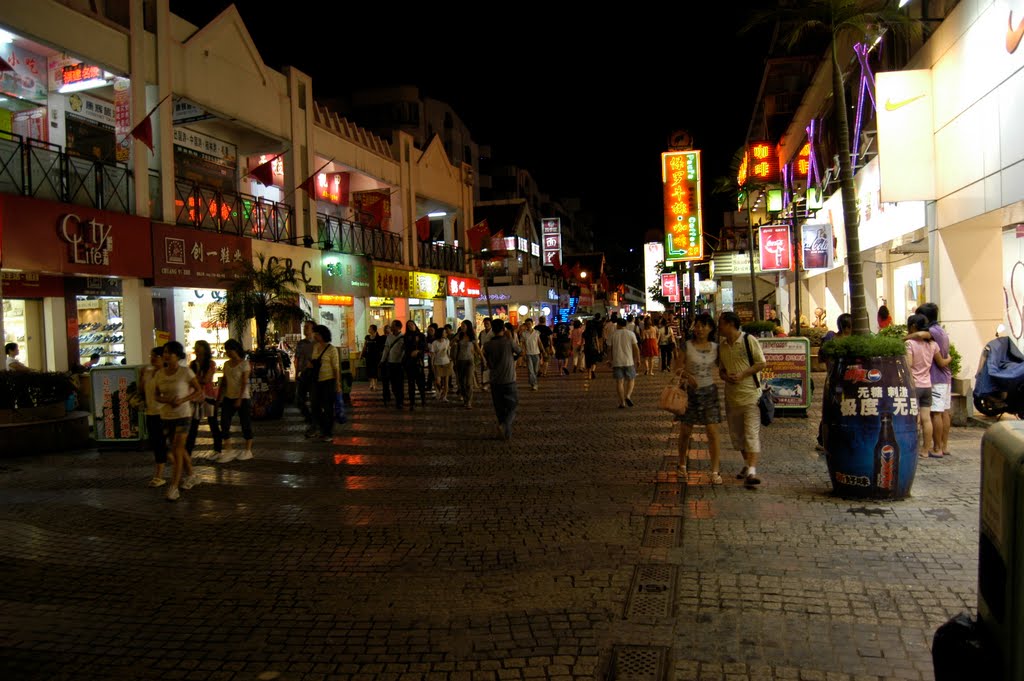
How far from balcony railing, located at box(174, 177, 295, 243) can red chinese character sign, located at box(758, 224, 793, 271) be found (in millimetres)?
14109

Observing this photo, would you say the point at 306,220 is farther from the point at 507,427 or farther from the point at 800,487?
the point at 800,487

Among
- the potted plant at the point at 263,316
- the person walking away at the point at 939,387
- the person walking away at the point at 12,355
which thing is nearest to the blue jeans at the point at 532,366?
the potted plant at the point at 263,316

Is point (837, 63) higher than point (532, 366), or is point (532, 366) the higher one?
point (837, 63)

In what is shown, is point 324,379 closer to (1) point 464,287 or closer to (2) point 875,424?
(2) point 875,424

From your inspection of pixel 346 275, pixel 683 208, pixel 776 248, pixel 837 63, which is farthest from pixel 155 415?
pixel 683 208

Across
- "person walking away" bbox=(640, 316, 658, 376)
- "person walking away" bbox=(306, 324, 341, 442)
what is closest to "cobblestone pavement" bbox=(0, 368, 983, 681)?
"person walking away" bbox=(306, 324, 341, 442)

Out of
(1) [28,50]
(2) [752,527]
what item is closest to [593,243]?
(1) [28,50]

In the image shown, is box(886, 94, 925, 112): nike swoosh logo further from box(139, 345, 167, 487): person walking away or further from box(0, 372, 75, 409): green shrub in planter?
box(0, 372, 75, 409): green shrub in planter

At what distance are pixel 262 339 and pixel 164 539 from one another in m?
9.85

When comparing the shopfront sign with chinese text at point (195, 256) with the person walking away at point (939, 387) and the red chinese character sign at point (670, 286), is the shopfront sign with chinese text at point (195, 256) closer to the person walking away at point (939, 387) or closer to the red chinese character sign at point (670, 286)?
the person walking away at point (939, 387)

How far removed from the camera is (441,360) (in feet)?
57.5

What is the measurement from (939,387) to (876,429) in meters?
2.50

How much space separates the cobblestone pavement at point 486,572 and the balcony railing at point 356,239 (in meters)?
14.4

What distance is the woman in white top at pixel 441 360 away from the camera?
57.7 feet
